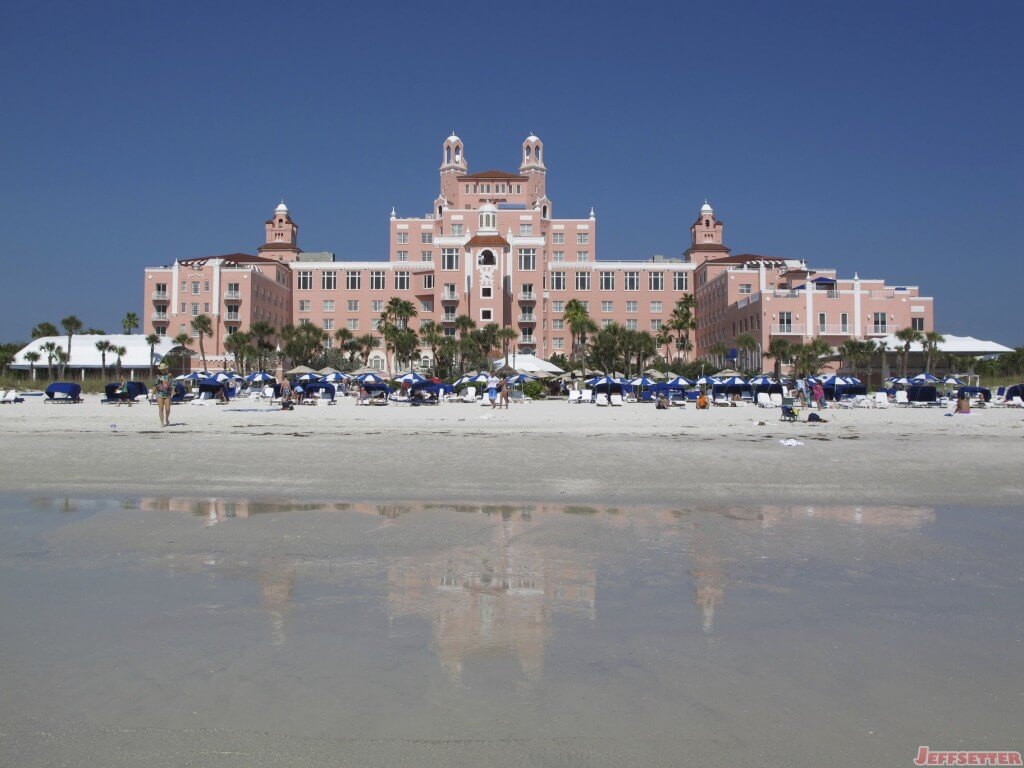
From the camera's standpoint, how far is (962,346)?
70.6 meters

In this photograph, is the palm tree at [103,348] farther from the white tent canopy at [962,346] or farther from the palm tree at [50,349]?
the white tent canopy at [962,346]

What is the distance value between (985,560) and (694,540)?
7.92ft

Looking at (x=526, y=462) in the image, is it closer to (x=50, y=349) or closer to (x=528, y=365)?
(x=528, y=365)

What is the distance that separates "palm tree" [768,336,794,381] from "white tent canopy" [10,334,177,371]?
53.4 metres

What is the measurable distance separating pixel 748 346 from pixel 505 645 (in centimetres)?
6499

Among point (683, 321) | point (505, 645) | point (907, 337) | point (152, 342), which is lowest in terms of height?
point (505, 645)

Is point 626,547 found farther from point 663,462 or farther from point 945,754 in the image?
point 663,462

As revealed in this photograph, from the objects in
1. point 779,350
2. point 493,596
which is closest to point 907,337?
point 779,350

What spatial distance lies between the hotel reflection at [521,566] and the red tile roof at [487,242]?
70.3 metres

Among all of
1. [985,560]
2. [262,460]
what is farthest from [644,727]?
[262,460]

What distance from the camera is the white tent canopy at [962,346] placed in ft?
220

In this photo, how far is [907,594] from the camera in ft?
19.0

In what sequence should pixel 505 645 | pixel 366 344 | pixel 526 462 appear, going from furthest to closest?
pixel 366 344, pixel 526 462, pixel 505 645

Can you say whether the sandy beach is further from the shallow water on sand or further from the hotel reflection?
the shallow water on sand
